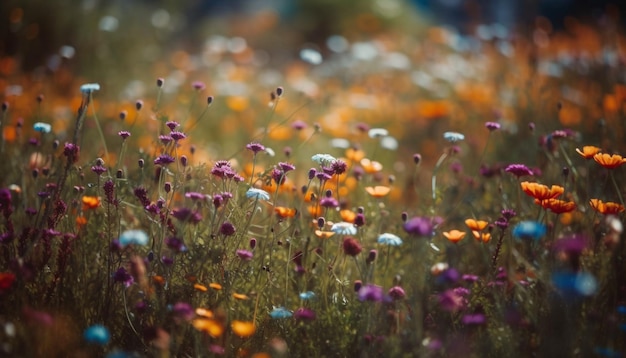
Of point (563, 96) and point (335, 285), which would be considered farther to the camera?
point (563, 96)

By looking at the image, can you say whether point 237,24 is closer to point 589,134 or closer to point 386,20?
point 386,20

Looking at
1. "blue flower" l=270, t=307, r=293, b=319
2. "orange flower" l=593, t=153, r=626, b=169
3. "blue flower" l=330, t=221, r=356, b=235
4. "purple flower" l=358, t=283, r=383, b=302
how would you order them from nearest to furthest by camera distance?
Result: "purple flower" l=358, t=283, r=383, b=302, "blue flower" l=270, t=307, r=293, b=319, "blue flower" l=330, t=221, r=356, b=235, "orange flower" l=593, t=153, r=626, b=169

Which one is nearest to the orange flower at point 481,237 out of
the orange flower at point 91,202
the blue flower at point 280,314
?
the blue flower at point 280,314

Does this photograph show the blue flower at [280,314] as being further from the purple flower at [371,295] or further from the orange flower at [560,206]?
the orange flower at [560,206]

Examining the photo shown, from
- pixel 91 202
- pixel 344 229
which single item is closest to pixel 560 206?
pixel 344 229

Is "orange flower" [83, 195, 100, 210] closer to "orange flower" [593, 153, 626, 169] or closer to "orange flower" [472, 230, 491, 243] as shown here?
"orange flower" [472, 230, 491, 243]

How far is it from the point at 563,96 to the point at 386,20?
5.18 metres

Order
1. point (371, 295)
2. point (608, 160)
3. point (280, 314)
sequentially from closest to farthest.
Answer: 1. point (371, 295)
2. point (280, 314)
3. point (608, 160)

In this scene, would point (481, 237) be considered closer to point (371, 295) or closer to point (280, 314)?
point (371, 295)

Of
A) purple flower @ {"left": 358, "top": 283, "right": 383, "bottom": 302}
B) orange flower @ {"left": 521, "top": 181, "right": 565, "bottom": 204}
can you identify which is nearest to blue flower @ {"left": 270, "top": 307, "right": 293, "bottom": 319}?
purple flower @ {"left": 358, "top": 283, "right": 383, "bottom": 302}

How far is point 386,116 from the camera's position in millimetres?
4801

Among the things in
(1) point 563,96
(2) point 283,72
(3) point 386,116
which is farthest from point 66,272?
(2) point 283,72

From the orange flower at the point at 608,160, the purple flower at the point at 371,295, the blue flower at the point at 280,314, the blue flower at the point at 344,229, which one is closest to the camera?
the purple flower at the point at 371,295

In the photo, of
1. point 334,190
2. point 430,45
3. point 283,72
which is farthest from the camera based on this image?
point 283,72
